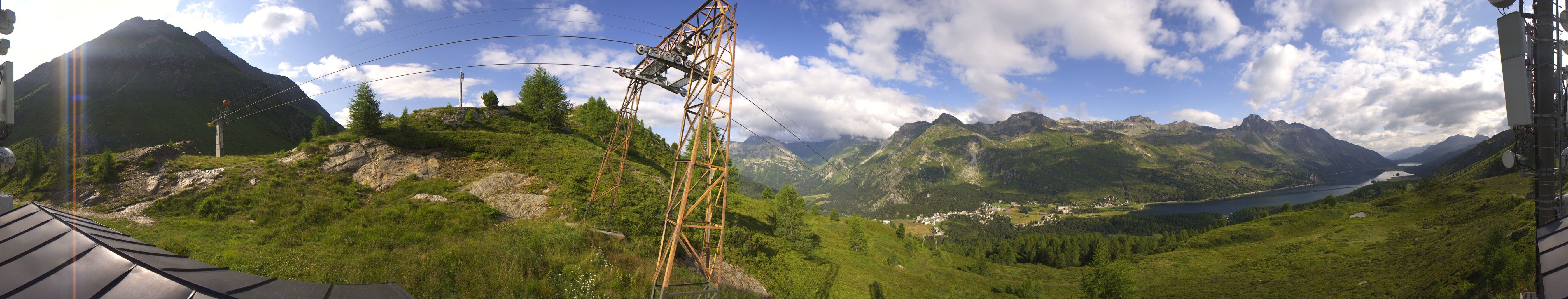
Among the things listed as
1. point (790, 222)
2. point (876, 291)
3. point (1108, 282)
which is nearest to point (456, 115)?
point (790, 222)

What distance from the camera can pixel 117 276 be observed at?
308cm

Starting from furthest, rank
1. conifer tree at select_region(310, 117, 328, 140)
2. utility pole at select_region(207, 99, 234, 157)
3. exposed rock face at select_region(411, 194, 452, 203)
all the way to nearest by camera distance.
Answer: conifer tree at select_region(310, 117, 328, 140) → utility pole at select_region(207, 99, 234, 157) → exposed rock face at select_region(411, 194, 452, 203)

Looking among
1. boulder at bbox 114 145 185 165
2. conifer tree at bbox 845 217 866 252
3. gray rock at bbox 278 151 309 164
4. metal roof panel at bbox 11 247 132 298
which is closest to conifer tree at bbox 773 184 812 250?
conifer tree at bbox 845 217 866 252

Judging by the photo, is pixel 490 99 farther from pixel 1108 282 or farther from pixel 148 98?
pixel 148 98

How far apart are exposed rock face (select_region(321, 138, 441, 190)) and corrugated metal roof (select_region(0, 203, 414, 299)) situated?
22167 mm

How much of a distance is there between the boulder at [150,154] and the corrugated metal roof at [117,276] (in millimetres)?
23400

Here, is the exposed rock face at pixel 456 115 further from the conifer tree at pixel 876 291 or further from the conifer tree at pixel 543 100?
the conifer tree at pixel 876 291

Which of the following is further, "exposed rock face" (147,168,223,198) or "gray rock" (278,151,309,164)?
"gray rock" (278,151,309,164)

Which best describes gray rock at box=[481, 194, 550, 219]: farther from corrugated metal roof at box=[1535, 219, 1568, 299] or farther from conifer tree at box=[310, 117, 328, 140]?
corrugated metal roof at box=[1535, 219, 1568, 299]

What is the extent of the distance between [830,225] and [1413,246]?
103 m

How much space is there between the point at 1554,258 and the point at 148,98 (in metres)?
168

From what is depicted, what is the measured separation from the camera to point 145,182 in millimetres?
17406

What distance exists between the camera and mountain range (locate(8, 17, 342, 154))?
Answer: 75875 mm

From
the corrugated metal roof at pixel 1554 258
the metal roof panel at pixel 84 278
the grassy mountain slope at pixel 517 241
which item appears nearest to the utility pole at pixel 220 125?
the grassy mountain slope at pixel 517 241
